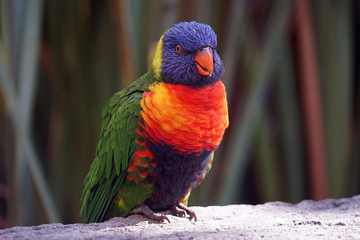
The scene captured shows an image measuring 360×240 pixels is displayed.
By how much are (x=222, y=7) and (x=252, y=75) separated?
59 cm

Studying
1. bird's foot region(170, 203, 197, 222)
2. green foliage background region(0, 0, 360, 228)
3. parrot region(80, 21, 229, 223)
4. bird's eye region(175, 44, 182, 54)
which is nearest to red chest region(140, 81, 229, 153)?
parrot region(80, 21, 229, 223)

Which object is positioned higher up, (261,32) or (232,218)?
(261,32)

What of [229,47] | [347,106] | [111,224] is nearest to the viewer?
[111,224]

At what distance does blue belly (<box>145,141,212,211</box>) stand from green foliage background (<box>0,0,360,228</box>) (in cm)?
116

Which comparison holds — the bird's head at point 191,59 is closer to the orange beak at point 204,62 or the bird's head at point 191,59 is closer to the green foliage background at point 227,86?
the orange beak at point 204,62

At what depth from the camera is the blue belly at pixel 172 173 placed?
238 centimetres

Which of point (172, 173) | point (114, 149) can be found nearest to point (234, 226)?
point (172, 173)

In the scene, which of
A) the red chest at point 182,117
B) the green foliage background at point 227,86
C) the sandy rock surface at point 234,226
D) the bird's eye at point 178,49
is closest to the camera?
the sandy rock surface at point 234,226

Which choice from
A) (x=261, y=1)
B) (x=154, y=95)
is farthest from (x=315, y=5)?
(x=154, y=95)

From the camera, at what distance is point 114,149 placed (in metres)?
2.49

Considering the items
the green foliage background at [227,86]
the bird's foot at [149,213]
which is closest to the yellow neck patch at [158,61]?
the bird's foot at [149,213]

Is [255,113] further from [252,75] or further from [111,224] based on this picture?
[111,224]

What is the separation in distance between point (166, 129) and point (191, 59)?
0.38m

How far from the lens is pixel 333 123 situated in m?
4.18
